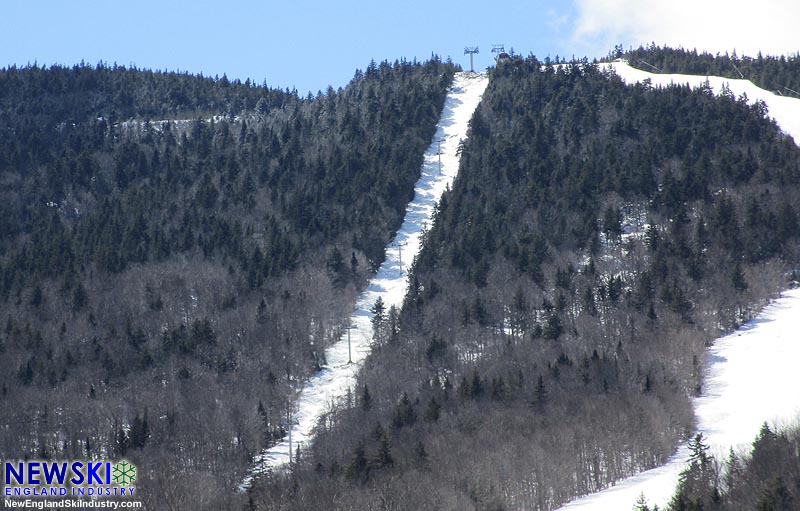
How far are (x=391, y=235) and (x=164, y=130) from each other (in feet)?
→ 180

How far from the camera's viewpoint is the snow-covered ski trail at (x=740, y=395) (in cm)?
7431

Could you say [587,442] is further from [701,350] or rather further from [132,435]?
[132,435]

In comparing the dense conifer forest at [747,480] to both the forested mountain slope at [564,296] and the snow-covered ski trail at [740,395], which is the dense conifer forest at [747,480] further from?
the forested mountain slope at [564,296]

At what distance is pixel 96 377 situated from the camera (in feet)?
348

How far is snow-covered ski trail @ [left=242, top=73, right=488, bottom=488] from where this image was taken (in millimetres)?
99062

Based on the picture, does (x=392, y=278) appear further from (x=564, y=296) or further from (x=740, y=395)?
(x=740, y=395)

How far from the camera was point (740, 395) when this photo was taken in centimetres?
9112

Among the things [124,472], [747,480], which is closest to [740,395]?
[747,480]

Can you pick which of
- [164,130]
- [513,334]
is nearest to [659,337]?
[513,334]

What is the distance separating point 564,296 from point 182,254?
49506 millimetres

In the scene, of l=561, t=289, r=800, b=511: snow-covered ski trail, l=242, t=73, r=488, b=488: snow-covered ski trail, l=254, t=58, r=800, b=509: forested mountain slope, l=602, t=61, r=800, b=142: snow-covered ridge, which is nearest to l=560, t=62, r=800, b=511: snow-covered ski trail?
l=561, t=289, r=800, b=511: snow-covered ski trail

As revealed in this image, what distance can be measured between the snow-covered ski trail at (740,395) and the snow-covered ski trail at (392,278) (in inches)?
1179

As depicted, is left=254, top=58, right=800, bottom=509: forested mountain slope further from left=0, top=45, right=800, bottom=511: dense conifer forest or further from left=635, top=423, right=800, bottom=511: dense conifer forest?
left=635, top=423, right=800, bottom=511: dense conifer forest

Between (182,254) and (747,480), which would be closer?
(747,480)
